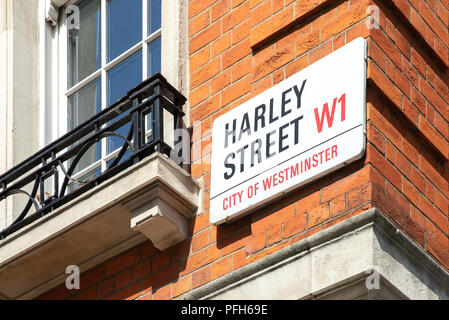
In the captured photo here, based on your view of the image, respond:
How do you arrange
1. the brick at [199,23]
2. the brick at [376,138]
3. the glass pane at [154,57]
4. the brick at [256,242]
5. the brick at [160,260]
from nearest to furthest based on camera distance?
the brick at [376,138] → the brick at [256,242] → the brick at [160,260] → the brick at [199,23] → the glass pane at [154,57]

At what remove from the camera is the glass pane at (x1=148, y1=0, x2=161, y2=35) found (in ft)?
33.3

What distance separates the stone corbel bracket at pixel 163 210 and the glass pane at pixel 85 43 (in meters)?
2.26

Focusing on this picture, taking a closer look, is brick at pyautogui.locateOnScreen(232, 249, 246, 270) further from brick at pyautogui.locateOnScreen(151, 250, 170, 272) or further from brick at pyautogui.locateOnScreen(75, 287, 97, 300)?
brick at pyautogui.locateOnScreen(75, 287, 97, 300)

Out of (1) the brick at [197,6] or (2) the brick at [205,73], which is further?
(1) the brick at [197,6]

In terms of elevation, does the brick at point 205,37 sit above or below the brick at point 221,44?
above

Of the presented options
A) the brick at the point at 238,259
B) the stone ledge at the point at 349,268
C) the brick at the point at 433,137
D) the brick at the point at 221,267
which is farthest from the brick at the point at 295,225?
the brick at the point at 433,137

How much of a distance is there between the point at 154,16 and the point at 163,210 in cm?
211

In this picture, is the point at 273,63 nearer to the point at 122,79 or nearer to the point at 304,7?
the point at 304,7

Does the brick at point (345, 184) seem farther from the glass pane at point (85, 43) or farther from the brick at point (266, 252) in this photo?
the glass pane at point (85, 43)

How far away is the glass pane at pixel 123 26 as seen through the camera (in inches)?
409

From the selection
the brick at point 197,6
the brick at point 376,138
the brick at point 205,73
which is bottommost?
the brick at point 376,138

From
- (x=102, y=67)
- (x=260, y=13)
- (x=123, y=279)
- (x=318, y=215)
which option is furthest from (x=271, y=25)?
(x=102, y=67)

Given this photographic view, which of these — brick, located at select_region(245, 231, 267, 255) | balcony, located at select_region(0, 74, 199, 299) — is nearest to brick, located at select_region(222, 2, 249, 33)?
balcony, located at select_region(0, 74, 199, 299)

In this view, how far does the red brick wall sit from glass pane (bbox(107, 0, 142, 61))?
1095mm
